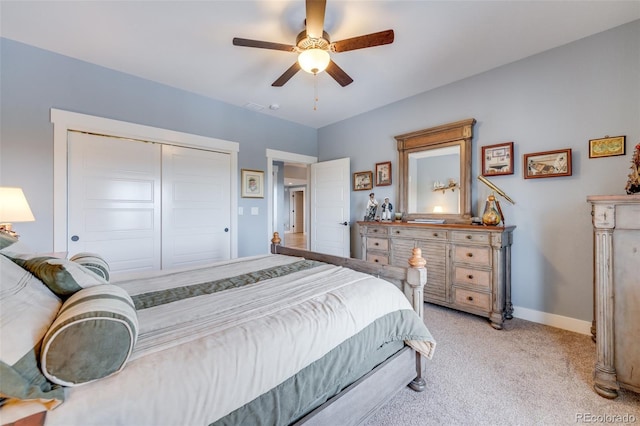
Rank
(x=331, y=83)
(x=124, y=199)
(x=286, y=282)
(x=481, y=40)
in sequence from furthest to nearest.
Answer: (x=331, y=83), (x=124, y=199), (x=481, y=40), (x=286, y=282)

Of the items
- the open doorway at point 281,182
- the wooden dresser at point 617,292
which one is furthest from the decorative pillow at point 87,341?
the open doorway at point 281,182

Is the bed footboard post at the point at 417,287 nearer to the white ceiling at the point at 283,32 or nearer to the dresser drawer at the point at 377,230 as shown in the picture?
the dresser drawer at the point at 377,230

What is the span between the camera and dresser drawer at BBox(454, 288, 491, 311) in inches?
102

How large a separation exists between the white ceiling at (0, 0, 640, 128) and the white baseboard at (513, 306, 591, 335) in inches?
103

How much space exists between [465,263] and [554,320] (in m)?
0.95

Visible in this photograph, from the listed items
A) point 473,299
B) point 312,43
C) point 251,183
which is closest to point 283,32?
point 312,43

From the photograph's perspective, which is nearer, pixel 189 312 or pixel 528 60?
pixel 189 312

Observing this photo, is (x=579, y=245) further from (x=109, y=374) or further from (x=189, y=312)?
(x=109, y=374)

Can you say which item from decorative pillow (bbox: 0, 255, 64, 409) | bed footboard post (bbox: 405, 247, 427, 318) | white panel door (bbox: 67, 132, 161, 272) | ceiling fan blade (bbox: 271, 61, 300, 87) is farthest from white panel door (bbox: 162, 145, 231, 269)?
bed footboard post (bbox: 405, 247, 427, 318)

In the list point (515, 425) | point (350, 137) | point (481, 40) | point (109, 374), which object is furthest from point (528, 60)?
point (109, 374)

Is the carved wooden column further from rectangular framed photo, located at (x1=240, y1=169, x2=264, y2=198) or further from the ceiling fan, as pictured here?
rectangular framed photo, located at (x1=240, y1=169, x2=264, y2=198)

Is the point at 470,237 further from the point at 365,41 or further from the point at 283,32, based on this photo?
the point at 283,32

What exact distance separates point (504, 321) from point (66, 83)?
5.07 metres

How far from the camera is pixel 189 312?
3.84 feet
